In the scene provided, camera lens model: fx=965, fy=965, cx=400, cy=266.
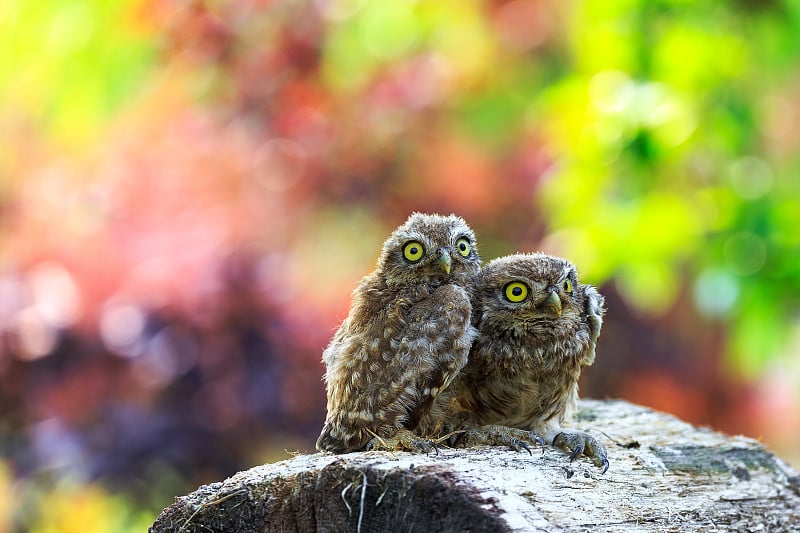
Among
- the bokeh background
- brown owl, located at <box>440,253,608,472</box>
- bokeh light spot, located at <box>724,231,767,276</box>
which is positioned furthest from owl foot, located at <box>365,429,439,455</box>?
bokeh light spot, located at <box>724,231,767,276</box>

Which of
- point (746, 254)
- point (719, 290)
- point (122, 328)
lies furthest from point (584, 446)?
point (122, 328)

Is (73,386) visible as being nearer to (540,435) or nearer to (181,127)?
(181,127)

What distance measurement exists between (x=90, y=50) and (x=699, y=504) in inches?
167

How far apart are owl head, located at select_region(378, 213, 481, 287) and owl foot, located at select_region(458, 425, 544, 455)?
0.48 meters

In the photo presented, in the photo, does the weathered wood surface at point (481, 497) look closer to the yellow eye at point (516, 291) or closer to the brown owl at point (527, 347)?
the brown owl at point (527, 347)

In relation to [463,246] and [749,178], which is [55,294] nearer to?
[463,246]

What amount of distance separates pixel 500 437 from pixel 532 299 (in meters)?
0.44

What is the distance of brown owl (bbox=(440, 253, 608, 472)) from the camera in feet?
9.85

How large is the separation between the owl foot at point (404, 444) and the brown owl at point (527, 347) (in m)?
0.28

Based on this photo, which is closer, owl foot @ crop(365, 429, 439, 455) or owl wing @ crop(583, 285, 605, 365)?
owl foot @ crop(365, 429, 439, 455)

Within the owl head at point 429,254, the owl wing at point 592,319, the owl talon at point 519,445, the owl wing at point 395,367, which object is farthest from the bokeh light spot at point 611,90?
the owl talon at point 519,445

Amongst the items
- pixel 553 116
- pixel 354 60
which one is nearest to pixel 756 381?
pixel 553 116

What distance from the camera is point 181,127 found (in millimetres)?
6188

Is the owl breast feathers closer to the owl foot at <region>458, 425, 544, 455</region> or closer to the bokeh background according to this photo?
the owl foot at <region>458, 425, 544, 455</region>
